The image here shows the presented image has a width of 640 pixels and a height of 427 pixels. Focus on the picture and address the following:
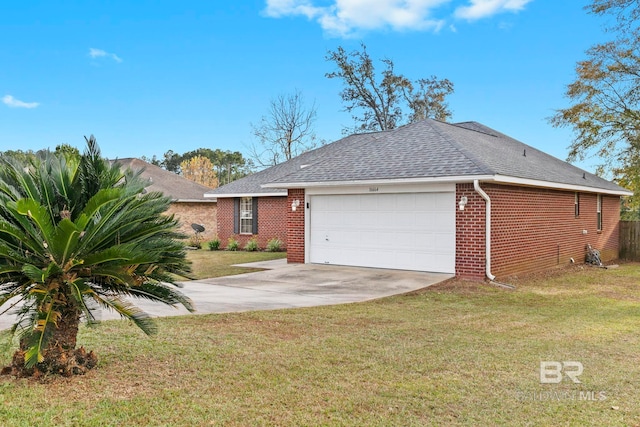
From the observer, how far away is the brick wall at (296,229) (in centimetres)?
1468

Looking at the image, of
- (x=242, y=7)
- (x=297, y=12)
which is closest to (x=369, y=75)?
(x=297, y=12)

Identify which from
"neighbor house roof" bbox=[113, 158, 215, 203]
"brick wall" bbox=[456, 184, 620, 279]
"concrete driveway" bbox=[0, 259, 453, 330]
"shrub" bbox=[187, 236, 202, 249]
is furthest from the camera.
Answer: "neighbor house roof" bbox=[113, 158, 215, 203]

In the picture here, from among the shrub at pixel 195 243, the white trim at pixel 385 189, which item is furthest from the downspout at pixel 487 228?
the shrub at pixel 195 243

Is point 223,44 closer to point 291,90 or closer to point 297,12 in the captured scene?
point 297,12

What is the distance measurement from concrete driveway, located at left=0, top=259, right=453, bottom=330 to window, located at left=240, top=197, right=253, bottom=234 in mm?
8098

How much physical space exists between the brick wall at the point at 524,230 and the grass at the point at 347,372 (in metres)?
3.41

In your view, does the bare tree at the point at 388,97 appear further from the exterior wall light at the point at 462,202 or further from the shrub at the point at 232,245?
the exterior wall light at the point at 462,202

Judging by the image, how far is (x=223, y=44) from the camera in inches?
949

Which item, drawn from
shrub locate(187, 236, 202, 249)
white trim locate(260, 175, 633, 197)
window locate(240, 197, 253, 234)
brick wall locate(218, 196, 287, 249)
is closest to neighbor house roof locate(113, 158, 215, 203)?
shrub locate(187, 236, 202, 249)

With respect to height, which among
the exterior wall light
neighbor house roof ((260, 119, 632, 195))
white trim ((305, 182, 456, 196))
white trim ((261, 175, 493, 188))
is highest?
neighbor house roof ((260, 119, 632, 195))

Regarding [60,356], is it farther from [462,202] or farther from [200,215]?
[200,215]

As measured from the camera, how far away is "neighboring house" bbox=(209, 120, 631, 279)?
11.9m

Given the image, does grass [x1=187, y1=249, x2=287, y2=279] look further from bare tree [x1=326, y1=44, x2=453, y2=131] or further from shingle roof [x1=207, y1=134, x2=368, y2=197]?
bare tree [x1=326, y1=44, x2=453, y2=131]

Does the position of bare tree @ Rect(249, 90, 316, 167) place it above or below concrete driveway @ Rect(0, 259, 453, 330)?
above
